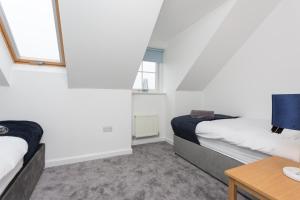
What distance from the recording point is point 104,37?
1827mm

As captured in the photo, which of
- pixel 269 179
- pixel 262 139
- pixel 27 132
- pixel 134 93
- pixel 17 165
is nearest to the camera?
pixel 269 179

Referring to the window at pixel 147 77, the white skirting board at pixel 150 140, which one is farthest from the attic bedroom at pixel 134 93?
the window at pixel 147 77

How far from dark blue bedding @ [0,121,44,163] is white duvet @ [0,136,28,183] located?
0.26 m

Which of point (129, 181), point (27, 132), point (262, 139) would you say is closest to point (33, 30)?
point (27, 132)

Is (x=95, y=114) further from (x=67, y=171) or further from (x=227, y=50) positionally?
(x=227, y=50)

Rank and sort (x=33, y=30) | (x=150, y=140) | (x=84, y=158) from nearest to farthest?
(x=33, y=30)
(x=84, y=158)
(x=150, y=140)

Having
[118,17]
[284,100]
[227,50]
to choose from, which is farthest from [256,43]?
[118,17]

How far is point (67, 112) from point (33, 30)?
1120 millimetres

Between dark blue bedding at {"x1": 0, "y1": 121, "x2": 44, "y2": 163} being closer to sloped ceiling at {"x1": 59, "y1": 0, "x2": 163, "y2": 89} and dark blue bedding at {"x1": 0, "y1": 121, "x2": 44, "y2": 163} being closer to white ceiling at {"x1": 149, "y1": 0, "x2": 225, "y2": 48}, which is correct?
sloped ceiling at {"x1": 59, "y1": 0, "x2": 163, "y2": 89}

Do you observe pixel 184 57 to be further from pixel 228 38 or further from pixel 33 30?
pixel 33 30

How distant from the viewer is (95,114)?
2426mm

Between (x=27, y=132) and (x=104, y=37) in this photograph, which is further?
(x=104, y=37)

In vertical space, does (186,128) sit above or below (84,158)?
above

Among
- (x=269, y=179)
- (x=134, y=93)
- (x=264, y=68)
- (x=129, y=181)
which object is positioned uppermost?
(x=264, y=68)
